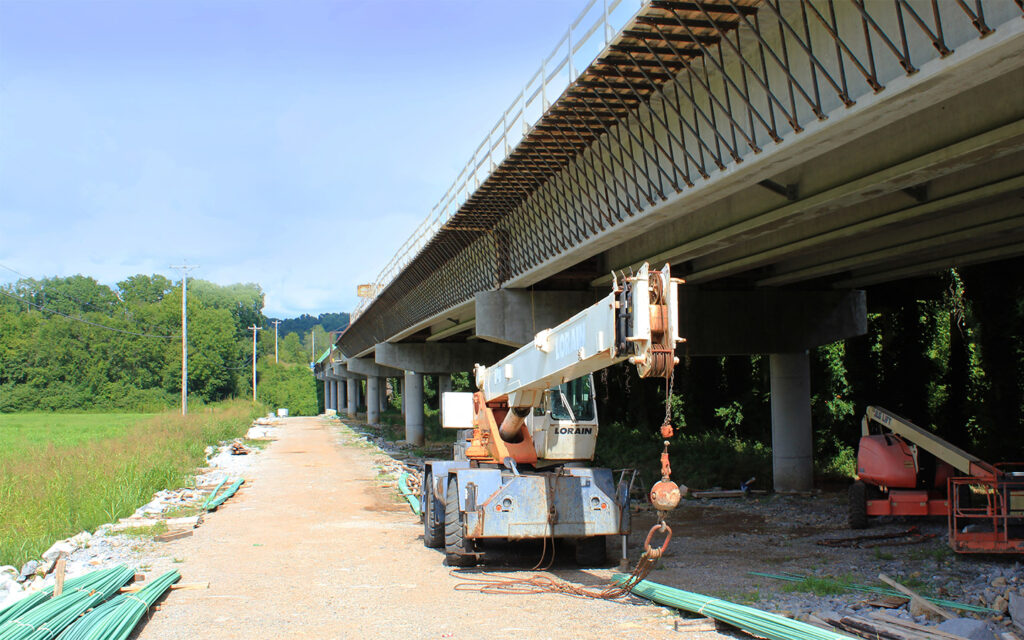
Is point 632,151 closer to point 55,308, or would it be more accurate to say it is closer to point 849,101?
point 849,101

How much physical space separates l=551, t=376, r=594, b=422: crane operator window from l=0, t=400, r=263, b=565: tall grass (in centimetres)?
742

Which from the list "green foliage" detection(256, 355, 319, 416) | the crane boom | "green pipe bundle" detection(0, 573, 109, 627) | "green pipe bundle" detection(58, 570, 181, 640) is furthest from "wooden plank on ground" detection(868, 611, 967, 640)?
"green foliage" detection(256, 355, 319, 416)

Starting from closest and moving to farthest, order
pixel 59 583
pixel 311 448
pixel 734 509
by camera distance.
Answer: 1. pixel 59 583
2. pixel 734 509
3. pixel 311 448

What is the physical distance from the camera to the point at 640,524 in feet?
52.0

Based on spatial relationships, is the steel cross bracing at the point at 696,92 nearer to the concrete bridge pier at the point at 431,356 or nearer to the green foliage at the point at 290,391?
the concrete bridge pier at the point at 431,356

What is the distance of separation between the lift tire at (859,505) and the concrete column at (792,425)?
6420mm

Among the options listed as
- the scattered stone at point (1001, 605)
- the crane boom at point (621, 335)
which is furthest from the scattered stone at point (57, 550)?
the scattered stone at point (1001, 605)

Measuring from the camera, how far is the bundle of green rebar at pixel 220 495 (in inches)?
714

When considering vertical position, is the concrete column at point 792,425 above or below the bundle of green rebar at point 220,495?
above

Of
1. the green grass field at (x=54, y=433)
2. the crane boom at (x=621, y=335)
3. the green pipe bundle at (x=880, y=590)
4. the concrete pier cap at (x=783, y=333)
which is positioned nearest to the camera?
the crane boom at (x=621, y=335)

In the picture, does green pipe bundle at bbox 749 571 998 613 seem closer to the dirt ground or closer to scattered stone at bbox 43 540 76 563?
the dirt ground

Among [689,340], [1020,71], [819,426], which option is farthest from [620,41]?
[819,426]

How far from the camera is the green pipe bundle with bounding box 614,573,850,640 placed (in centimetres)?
704

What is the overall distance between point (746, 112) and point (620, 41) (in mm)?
1618
